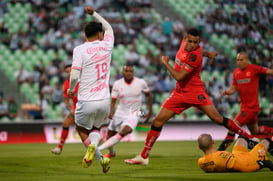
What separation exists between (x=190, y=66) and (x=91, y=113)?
236 cm

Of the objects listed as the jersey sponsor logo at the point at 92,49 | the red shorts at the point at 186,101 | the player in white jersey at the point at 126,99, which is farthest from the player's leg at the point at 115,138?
the jersey sponsor logo at the point at 92,49

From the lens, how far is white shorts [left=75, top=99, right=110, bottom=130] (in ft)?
26.1

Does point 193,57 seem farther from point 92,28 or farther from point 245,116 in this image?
point 245,116

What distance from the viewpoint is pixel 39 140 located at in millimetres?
19594

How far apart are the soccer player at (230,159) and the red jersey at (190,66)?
6.28 feet

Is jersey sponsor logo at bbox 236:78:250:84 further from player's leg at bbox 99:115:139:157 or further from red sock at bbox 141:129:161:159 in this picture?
red sock at bbox 141:129:161:159

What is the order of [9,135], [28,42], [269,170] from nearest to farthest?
[269,170]
[9,135]
[28,42]

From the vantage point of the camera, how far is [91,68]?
7.98 m

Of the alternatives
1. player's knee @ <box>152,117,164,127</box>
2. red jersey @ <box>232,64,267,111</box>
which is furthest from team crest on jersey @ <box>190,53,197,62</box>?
red jersey @ <box>232,64,267,111</box>

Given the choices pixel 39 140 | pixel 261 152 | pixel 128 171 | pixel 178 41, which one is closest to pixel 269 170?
pixel 261 152

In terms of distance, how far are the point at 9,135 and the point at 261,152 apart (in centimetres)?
1325

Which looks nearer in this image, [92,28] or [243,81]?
[92,28]

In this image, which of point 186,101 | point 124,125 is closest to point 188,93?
point 186,101

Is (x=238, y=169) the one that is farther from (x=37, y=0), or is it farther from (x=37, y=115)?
(x=37, y=0)
